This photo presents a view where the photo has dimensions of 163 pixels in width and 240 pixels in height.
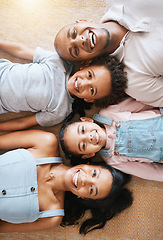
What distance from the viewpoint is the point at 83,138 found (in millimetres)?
1042

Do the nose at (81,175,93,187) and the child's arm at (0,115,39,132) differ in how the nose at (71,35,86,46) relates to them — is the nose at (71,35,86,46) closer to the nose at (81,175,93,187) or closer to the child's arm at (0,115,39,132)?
the child's arm at (0,115,39,132)

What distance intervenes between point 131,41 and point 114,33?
0.31 feet

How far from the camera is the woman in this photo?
3.45ft

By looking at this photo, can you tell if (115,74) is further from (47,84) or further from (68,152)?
(68,152)

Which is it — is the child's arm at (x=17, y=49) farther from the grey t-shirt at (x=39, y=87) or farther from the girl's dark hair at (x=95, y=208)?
the girl's dark hair at (x=95, y=208)

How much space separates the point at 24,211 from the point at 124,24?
1.02m

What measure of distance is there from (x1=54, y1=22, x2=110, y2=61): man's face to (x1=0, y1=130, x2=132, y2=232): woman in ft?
1.44

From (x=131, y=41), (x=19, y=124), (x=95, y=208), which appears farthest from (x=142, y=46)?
(x=95, y=208)

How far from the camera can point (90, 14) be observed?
1.29 m

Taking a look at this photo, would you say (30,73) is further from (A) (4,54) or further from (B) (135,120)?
(B) (135,120)

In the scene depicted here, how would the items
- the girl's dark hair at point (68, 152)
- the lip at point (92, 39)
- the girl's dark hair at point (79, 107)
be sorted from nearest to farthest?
the lip at point (92, 39) → the girl's dark hair at point (68, 152) → the girl's dark hair at point (79, 107)

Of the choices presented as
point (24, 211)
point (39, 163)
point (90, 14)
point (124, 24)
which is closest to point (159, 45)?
point (124, 24)

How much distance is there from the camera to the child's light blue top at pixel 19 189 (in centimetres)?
106

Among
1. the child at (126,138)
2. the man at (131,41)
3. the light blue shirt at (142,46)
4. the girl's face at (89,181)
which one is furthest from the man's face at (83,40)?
the girl's face at (89,181)
